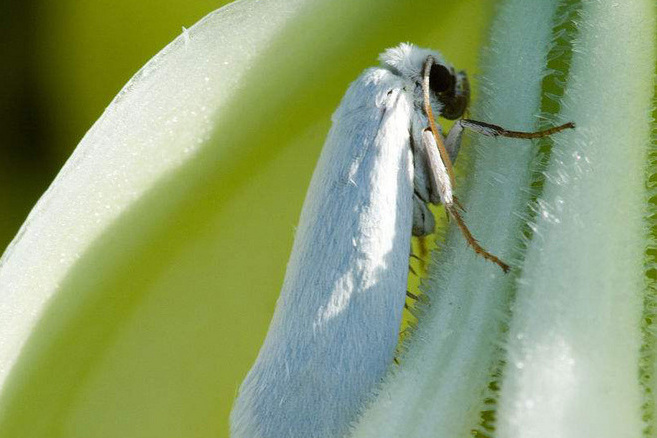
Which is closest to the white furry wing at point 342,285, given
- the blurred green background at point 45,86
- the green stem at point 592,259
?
the green stem at point 592,259

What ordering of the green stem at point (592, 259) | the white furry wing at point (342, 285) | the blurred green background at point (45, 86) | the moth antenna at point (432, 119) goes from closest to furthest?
1. the green stem at point (592, 259)
2. the white furry wing at point (342, 285)
3. the moth antenna at point (432, 119)
4. the blurred green background at point (45, 86)

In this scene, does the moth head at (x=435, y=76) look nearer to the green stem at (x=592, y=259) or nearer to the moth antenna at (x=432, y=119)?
the moth antenna at (x=432, y=119)

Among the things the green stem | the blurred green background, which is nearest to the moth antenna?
the green stem

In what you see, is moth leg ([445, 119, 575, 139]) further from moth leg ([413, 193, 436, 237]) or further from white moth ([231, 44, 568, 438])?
moth leg ([413, 193, 436, 237])

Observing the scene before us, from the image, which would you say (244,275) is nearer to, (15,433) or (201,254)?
(201,254)

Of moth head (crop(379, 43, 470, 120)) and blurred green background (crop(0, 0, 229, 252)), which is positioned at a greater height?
blurred green background (crop(0, 0, 229, 252))

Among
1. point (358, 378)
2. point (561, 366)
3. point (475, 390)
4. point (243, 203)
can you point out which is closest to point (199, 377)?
point (243, 203)
